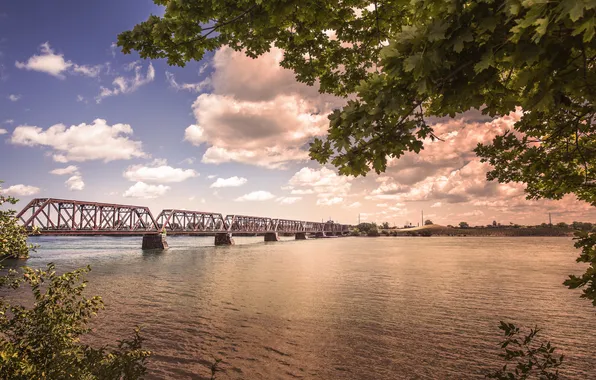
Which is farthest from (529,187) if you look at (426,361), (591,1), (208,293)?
(208,293)

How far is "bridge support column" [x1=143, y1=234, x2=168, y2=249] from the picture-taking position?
3113 inches

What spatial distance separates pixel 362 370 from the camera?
8.82 m

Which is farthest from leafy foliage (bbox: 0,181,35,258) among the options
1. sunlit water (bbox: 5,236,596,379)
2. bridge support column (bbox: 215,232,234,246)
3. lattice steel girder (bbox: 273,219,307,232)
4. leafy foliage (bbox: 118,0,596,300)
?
lattice steel girder (bbox: 273,219,307,232)

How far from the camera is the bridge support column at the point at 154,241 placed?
79062mm

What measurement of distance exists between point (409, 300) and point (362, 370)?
1007 cm

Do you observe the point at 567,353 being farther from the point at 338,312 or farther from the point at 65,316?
the point at 65,316

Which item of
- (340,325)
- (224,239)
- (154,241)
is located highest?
(340,325)

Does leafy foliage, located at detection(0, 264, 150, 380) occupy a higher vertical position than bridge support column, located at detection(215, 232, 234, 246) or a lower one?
higher

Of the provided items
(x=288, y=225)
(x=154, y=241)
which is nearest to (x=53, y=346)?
(x=154, y=241)

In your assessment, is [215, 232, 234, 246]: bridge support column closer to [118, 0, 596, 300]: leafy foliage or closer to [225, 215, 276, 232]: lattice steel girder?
[225, 215, 276, 232]: lattice steel girder

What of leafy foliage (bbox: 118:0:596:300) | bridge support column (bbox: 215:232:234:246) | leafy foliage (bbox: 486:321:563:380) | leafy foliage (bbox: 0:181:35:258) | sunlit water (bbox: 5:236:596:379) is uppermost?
leafy foliage (bbox: 118:0:596:300)

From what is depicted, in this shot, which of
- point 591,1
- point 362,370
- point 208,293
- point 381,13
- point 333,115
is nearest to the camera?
point 591,1

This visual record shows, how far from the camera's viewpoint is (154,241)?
79.6m

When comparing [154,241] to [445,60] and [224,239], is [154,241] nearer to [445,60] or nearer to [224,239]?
[224,239]
